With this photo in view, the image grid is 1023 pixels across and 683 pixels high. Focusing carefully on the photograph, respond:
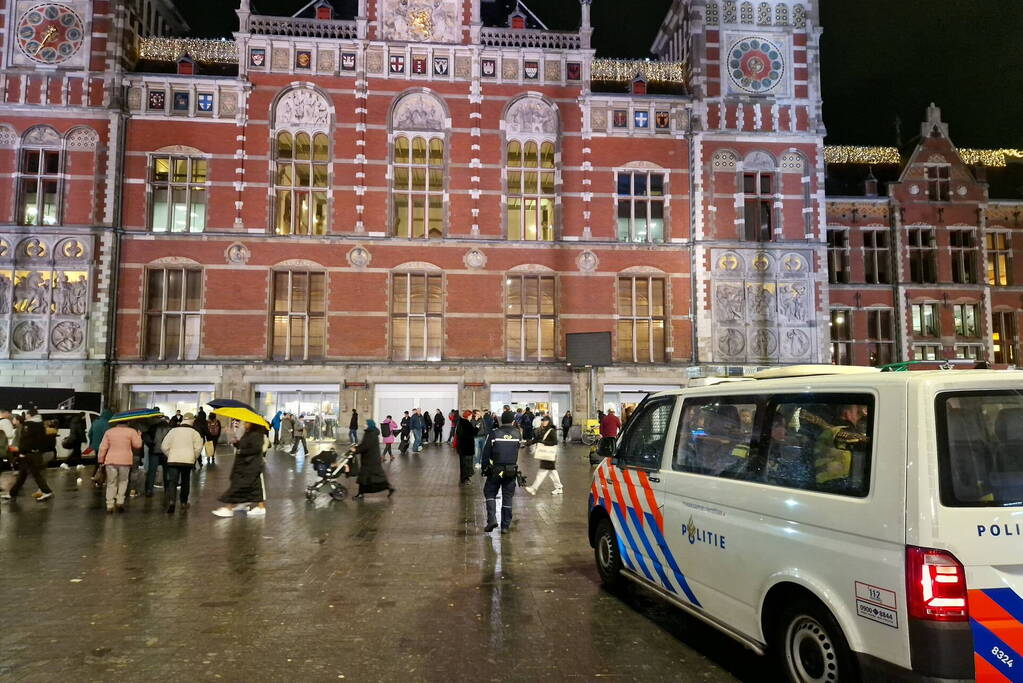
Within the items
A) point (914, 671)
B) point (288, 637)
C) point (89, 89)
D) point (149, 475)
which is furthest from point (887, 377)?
point (89, 89)

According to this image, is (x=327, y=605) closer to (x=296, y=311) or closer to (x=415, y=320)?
(x=415, y=320)

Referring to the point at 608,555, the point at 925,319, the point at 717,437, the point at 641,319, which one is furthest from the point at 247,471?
the point at 925,319

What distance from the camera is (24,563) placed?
7078mm

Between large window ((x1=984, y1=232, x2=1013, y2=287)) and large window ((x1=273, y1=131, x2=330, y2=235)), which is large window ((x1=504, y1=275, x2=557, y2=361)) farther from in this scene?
large window ((x1=984, y1=232, x2=1013, y2=287))

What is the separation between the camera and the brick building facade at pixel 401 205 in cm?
2375

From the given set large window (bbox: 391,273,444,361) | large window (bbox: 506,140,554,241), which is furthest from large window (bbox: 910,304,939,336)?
large window (bbox: 391,273,444,361)

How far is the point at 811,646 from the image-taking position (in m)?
3.70

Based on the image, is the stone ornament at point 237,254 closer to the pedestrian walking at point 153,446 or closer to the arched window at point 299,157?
the arched window at point 299,157

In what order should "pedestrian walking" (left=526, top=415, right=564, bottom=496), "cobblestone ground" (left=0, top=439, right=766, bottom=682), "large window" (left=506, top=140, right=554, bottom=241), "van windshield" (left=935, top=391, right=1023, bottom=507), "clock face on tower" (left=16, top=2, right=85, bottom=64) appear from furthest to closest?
"large window" (left=506, top=140, right=554, bottom=241) → "clock face on tower" (left=16, top=2, right=85, bottom=64) → "pedestrian walking" (left=526, top=415, right=564, bottom=496) → "cobblestone ground" (left=0, top=439, right=766, bottom=682) → "van windshield" (left=935, top=391, right=1023, bottom=507)

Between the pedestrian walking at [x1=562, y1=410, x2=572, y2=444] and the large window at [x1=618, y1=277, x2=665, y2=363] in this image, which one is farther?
the large window at [x1=618, y1=277, x2=665, y2=363]

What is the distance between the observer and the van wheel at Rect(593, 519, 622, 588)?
607 centimetres

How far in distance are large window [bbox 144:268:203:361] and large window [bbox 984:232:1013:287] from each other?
34.0 m

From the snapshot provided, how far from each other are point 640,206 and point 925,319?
14.2 metres

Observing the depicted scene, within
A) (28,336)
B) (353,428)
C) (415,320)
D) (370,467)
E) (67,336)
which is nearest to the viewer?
(370,467)
